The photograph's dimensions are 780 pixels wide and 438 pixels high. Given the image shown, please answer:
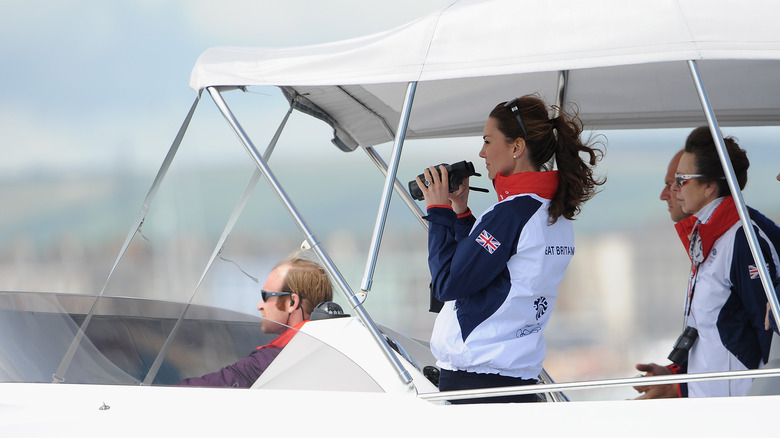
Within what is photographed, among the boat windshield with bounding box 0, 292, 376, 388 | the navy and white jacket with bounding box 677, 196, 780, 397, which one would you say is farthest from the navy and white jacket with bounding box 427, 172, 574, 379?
the navy and white jacket with bounding box 677, 196, 780, 397

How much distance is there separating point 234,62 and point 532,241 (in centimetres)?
84

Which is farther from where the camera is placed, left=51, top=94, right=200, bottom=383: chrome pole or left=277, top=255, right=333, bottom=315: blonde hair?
left=277, top=255, right=333, bottom=315: blonde hair

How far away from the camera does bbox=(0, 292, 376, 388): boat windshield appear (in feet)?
5.91

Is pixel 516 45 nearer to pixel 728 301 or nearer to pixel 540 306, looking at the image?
pixel 540 306

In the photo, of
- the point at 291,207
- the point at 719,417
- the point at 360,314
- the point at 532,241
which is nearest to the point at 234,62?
the point at 291,207

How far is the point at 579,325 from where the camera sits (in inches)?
448

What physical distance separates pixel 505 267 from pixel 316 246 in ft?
1.46

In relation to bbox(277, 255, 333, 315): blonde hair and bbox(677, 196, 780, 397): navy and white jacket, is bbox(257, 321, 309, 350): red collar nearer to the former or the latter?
bbox(277, 255, 333, 315): blonde hair

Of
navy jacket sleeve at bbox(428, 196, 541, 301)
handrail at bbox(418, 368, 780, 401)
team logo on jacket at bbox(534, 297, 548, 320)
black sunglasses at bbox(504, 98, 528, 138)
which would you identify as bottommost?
handrail at bbox(418, 368, 780, 401)

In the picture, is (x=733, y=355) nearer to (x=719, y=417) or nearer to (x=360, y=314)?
(x=719, y=417)

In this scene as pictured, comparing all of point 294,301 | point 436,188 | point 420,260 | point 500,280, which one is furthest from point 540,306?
point 420,260

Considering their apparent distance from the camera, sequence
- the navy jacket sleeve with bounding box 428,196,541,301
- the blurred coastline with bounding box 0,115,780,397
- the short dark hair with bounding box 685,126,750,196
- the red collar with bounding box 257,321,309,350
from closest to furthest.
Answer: the navy jacket sleeve with bounding box 428,196,541,301 < the red collar with bounding box 257,321,309,350 < the short dark hair with bounding box 685,126,750,196 < the blurred coastline with bounding box 0,115,780,397

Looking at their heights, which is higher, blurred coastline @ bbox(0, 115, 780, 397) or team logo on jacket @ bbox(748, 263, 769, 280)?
blurred coastline @ bbox(0, 115, 780, 397)

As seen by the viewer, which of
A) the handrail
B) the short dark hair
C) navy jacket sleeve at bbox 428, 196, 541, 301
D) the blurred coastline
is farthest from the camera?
the blurred coastline
